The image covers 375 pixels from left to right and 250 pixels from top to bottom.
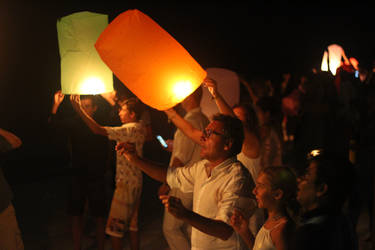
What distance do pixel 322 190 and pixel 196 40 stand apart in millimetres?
13991

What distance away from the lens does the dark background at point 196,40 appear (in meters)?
11.5

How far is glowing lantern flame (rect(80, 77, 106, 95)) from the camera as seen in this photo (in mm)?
3818

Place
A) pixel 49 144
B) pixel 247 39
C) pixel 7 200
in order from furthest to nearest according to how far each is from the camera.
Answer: pixel 247 39
pixel 49 144
pixel 7 200

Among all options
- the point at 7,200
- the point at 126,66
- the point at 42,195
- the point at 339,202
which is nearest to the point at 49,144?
the point at 42,195

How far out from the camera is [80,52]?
12.5 ft

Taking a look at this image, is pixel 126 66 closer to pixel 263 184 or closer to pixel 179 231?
pixel 263 184

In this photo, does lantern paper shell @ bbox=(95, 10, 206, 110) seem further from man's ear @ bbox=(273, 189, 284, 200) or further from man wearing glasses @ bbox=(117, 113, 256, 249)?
man's ear @ bbox=(273, 189, 284, 200)

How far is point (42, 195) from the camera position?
315 inches

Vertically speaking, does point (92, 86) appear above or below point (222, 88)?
above

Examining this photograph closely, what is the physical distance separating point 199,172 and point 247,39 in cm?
1597

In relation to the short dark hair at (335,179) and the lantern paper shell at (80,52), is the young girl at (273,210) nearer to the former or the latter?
the short dark hair at (335,179)

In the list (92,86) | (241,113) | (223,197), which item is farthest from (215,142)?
(241,113)

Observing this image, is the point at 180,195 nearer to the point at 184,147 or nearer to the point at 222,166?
the point at 184,147

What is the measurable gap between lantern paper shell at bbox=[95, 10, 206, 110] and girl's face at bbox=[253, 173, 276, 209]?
0.84 m
